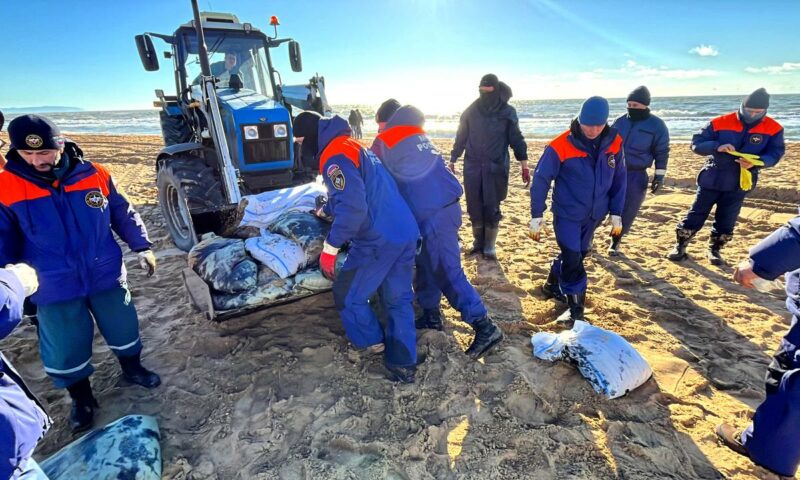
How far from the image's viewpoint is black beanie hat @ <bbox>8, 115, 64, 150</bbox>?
2.09 metres

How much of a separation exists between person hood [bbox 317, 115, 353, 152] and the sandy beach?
1.54m

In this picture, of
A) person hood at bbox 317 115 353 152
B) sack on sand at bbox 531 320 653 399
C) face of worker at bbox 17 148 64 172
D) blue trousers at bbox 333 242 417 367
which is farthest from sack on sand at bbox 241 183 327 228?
sack on sand at bbox 531 320 653 399

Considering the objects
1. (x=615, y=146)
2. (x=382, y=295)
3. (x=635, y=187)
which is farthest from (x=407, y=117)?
(x=635, y=187)

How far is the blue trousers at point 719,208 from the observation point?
14.4ft

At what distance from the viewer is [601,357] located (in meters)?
2.64

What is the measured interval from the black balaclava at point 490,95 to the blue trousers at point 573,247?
5.17ft

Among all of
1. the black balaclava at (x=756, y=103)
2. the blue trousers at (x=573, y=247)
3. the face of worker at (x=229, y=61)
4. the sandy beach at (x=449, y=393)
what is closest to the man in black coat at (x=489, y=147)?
the sandy beach at (x=449, y=393)

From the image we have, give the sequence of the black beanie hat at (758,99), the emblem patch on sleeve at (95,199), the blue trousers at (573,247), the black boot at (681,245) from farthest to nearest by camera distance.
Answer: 1. the black boot at (681,245)
2. the black beanie hat at (758,99)
3. the blue trousers at (573,247)
4. the emblem patch on sleeve at (95,199)

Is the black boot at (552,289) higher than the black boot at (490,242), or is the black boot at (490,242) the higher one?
the black boot at (490,242)

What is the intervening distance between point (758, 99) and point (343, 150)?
13.9ft

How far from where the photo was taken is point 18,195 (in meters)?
2.15

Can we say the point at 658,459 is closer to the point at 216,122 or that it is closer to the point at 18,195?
the point at 18,195

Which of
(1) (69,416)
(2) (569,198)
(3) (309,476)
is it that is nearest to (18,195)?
(1) (69,416)

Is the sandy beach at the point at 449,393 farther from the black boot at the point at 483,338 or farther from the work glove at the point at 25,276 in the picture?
the work glove at the point at 25,276
